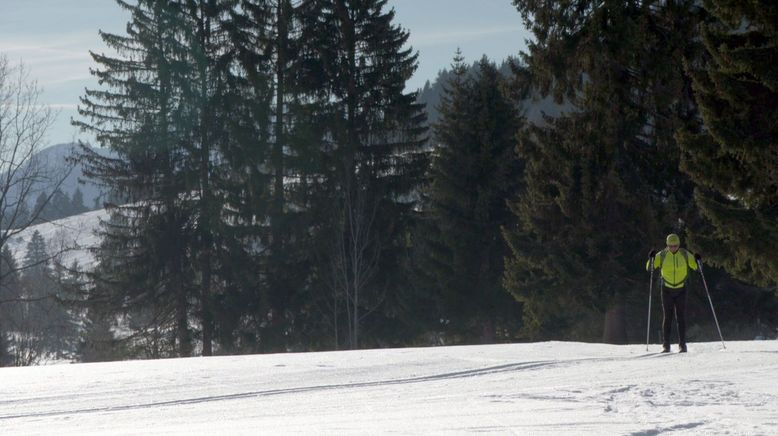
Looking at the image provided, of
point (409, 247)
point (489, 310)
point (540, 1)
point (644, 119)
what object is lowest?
point (489, 310)

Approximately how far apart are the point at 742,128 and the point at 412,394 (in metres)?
9.63

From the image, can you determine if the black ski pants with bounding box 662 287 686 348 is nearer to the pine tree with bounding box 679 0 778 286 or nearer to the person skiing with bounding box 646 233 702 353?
the person skiing with bounding box 646 233 702 353

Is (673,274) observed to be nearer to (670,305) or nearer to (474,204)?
(670,305)

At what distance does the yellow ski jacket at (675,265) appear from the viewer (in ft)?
45.5

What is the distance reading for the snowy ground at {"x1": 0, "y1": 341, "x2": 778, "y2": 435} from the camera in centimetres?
736

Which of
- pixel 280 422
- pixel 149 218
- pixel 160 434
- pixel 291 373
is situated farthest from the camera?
pixel 149 218

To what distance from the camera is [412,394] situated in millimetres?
9383

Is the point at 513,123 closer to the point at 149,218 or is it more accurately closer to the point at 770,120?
the point at 149,218

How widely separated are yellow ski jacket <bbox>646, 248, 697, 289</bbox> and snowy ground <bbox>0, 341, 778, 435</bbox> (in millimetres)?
1122

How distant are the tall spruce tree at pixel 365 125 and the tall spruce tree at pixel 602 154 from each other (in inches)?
345

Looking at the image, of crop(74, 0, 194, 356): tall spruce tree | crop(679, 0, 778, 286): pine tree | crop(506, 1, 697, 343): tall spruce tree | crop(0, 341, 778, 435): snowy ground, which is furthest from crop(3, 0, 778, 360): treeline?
crop(0, 341, 778, 435): snowy ground

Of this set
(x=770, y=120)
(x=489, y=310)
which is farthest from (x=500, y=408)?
(x=489, y=310)

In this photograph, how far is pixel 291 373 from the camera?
1149 centimetres

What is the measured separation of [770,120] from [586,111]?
9409 millimetres
